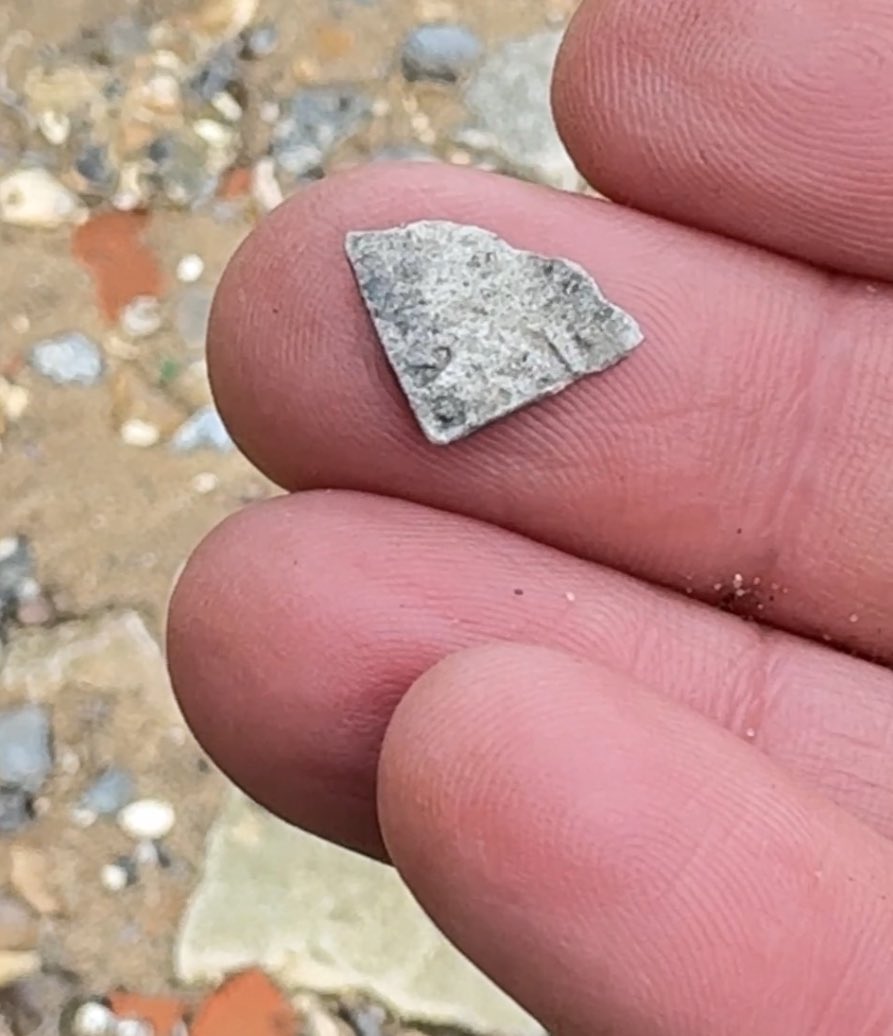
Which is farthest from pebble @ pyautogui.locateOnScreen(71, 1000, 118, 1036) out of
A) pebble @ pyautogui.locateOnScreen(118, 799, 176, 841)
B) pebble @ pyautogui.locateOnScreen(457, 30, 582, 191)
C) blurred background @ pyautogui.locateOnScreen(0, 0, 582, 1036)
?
pebble @ pyautogui.locateOnScreen(457, 30, 582, 191)

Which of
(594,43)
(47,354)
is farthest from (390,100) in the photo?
(594,43)

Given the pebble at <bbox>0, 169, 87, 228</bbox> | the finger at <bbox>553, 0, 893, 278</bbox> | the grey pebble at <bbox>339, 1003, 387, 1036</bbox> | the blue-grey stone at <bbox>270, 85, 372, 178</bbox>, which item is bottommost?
the grey pebble at <bbox>339, 1003, 387, 1036</bbox>

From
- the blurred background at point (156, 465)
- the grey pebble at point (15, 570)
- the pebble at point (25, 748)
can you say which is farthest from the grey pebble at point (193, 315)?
the pebble at point (25, 748)

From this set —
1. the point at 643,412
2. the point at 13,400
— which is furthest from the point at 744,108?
the point at 13,400

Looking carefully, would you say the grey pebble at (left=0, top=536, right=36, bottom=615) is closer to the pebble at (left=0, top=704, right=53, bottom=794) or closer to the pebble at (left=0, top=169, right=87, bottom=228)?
the pebble at (left=0, top=704, right=53, bottom=794)

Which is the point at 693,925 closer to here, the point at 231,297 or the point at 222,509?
the point at 231,297

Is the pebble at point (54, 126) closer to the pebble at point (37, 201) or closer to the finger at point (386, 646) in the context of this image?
the pebble at point (37, 201)

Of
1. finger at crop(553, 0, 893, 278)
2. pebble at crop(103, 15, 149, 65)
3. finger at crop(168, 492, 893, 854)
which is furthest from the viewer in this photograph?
pebble at crop(103, 15, 149, 65)
